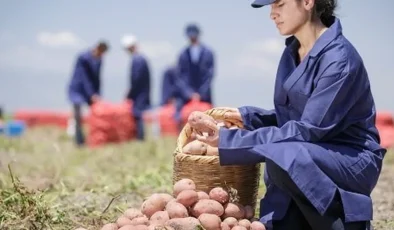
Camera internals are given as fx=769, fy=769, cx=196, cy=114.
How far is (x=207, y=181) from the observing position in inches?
141

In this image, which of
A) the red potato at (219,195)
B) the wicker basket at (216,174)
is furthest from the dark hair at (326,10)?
the red potato at (219,195)

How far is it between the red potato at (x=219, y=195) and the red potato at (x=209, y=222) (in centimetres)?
18

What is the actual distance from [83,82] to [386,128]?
4.43 metres

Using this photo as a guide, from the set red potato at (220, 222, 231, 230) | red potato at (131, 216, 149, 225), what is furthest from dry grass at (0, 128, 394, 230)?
red potato at (220, 222, 231, 230)

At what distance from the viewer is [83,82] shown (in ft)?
37.3

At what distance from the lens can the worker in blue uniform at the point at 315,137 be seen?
3.26 meters

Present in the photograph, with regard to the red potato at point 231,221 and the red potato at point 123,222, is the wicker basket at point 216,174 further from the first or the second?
the red potato at point 123,222

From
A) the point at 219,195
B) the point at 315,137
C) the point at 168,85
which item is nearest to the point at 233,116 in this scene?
the point at 219,195

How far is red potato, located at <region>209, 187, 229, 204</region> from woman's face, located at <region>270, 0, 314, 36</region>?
0.77m

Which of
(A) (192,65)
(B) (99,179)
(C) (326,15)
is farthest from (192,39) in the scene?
(C) (326,15)

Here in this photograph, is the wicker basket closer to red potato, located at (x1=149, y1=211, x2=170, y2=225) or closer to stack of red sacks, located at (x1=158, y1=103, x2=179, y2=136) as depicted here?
red potato, located at (x1=149, y1=211, x2=170, y2=225)

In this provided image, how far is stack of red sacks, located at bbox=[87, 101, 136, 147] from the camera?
10734mm

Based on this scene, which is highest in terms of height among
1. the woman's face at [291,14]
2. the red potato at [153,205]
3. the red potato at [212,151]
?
the woman's face at [291,14]

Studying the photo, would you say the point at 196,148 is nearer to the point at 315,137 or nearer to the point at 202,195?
the point at 202,195
